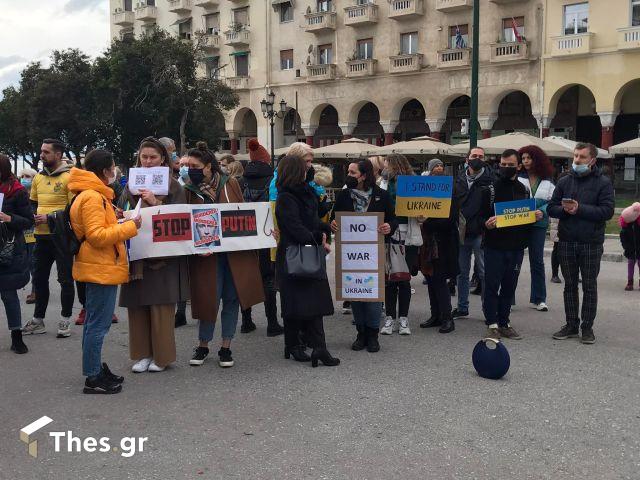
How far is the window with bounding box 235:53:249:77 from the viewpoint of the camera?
4330 cm

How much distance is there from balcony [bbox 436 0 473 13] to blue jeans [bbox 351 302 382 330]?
1159 inches

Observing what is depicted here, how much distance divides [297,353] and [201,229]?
4.77 ft

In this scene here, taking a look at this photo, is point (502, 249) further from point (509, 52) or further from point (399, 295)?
point (509, 52)

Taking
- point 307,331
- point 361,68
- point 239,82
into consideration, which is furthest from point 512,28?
point 307,331

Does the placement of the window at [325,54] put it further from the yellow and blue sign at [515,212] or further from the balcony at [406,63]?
the yellow and blue sign at [515,212]

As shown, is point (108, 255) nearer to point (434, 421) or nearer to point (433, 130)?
point (434, 421)

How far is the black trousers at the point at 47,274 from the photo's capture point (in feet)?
23.1

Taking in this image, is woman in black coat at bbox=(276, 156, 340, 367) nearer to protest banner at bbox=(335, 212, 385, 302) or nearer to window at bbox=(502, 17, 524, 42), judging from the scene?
protest banner at bbox=(335, 212, 385, 302)

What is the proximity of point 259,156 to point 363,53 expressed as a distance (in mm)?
31888

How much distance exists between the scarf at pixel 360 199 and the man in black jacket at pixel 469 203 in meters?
1.22

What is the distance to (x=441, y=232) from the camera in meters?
7.24

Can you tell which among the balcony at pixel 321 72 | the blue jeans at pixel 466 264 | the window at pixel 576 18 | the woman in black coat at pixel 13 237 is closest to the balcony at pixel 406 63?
the balcony at pixel 321 72

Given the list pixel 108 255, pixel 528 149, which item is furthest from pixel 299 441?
pixel 528 149
